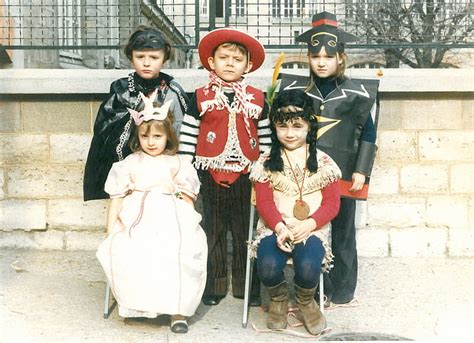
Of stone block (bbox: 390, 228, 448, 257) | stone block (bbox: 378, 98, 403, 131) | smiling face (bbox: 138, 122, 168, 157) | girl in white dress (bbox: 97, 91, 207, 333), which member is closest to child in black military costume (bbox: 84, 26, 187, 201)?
girl in white dress (bbox: 97, 91, 207, 333)

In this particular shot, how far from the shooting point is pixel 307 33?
188 inches

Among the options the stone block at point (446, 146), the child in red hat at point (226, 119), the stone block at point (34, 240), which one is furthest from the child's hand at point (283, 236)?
the stone block at point (34, 240)

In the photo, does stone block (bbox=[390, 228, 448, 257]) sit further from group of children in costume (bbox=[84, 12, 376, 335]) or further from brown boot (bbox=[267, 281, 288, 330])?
brown boot (bbox=[267, 281, 288, 330])

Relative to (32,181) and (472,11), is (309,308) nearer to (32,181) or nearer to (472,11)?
(32,181)

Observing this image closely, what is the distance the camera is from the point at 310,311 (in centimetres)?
437

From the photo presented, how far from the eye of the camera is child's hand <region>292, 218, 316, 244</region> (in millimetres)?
4277

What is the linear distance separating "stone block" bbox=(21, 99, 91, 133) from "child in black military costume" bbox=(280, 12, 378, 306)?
208 cm

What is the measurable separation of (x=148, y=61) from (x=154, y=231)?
1.22m

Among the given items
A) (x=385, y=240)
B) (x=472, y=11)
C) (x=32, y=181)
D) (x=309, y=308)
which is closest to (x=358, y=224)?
(x=385, y=240)

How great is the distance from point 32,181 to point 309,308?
2.96m

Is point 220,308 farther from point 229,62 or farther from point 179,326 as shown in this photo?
point 229,62

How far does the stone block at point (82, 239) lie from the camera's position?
6.24 meters

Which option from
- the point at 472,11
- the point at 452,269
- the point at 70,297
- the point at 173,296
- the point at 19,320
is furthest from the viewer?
the point at 472,11

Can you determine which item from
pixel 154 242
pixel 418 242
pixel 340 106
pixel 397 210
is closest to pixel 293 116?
pixel 340 106
